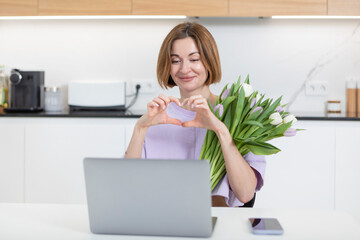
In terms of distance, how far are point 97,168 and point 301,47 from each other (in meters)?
2.73

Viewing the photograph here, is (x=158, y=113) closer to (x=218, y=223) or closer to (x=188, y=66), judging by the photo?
(x=188, y=66)

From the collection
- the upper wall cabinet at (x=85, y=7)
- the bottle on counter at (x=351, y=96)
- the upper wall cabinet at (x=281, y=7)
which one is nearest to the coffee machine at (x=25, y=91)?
the upper wall cabinet at (x=85, y=7)

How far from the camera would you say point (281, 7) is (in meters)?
3.32

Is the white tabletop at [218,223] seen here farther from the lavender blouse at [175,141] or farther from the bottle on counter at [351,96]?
the bottle on counter at [351,96]

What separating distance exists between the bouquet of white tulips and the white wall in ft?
6.55

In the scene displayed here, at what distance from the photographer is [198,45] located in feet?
6.07

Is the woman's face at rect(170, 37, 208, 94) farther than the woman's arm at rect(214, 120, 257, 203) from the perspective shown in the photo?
Yes

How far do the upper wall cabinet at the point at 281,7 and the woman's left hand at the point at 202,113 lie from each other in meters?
1.92

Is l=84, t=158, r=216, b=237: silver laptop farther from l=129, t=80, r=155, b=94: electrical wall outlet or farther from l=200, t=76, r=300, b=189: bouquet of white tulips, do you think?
l=129, t=80, r=155, b=94: electrical wall outlet

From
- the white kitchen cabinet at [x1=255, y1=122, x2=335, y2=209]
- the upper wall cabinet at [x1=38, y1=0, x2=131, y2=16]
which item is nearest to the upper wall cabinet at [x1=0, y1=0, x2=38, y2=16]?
the upper wall cabinet at [x1=38, y1=0, x2=131, y2=16]

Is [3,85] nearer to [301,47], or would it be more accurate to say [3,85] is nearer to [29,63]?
[29,63]

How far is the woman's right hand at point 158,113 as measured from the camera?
153 cm

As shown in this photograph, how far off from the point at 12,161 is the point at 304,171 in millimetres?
1751

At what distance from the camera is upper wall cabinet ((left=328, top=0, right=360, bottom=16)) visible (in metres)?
3.32
